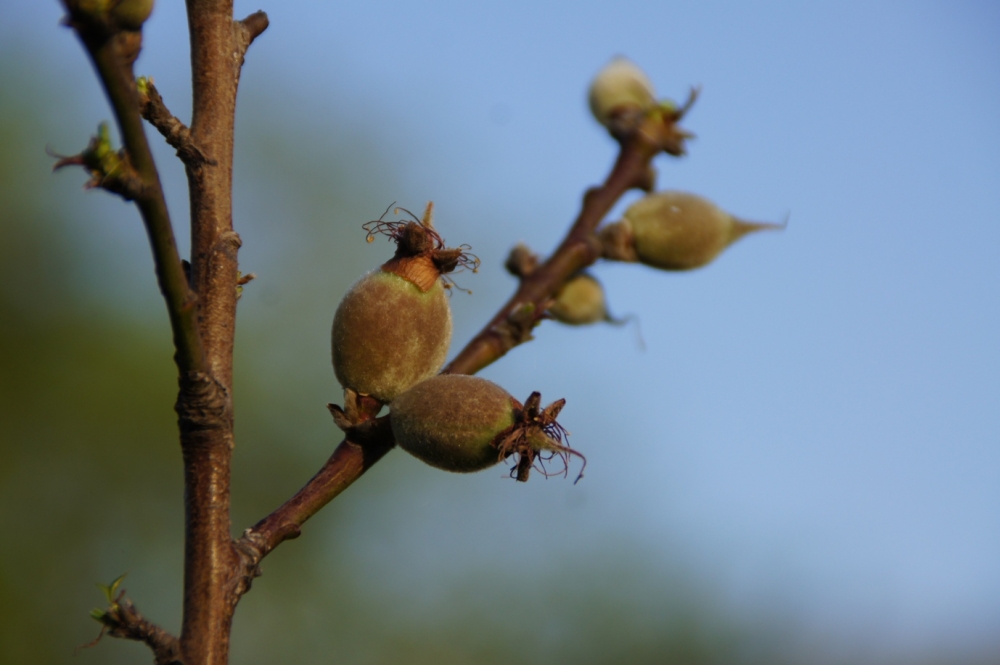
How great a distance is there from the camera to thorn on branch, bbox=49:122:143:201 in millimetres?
1032

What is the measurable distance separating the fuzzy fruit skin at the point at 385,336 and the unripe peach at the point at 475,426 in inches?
5.8

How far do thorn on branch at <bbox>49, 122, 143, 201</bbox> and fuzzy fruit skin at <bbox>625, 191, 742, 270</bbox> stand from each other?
1.22 m

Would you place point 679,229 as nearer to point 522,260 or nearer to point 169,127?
point 522,260

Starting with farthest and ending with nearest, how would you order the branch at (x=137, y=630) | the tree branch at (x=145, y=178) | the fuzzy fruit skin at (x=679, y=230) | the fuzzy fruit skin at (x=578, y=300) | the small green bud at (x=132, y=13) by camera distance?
the fuzzy fruit skin at (x=578, y=300) < the fuzzy fruit skin at (x=679, y=230) < the branch at (x=137, y=630) < the small green bud at (x=132, y=13) < the tree branch at (x=145, y=178)

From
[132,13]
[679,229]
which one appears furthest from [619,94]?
[132,13]

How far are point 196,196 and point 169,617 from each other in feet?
31.7

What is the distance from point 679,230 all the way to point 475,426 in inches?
31.1

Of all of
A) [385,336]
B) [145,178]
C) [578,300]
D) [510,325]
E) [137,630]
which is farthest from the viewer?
[578,300]

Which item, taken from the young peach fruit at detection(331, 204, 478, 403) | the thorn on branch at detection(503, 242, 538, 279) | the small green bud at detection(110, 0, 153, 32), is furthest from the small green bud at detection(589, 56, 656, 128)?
the small green bud at detection(110, 0, 153, 32)

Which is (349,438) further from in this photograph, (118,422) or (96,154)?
(118,422)

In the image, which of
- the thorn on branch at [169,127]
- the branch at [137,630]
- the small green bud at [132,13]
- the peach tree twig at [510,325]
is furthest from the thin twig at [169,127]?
the branch at [137,630]

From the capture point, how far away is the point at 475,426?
145 cm

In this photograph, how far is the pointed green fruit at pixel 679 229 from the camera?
6.41 ft

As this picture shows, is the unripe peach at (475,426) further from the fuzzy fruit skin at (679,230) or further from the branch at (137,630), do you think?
the fuzzy fruit skin at (679,230)
